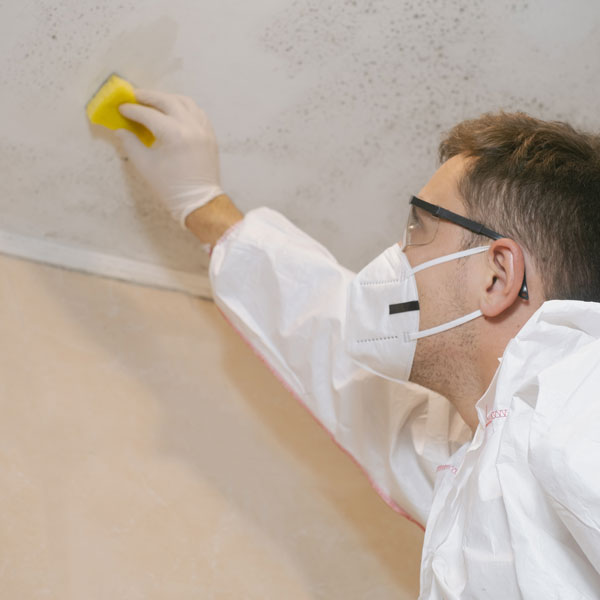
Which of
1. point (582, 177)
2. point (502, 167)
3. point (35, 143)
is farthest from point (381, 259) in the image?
point (35, 143)

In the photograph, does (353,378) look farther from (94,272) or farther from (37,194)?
(37,194)

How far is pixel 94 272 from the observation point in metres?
1.75

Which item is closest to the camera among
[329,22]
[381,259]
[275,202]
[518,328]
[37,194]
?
[518,328]

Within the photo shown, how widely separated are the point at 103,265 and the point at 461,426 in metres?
0.92

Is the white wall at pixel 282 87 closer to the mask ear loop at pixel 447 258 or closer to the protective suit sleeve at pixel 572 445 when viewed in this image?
the mask ear loop at pixel 447 258

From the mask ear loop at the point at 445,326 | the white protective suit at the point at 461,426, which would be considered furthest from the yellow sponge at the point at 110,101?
the mask ear loop at the point at 445,326

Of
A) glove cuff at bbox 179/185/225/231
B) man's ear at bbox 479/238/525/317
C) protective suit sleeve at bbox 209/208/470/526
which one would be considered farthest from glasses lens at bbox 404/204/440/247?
glove cuff at bbox 179/185/225/231

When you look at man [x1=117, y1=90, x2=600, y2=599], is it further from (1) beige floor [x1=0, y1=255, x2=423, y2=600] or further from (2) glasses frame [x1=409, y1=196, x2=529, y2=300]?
(1) beige floor [x1=0, y1=255, x2=423, y2=600]

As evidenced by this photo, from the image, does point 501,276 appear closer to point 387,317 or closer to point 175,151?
point 387,317

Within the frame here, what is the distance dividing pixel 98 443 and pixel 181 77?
0.77 meters

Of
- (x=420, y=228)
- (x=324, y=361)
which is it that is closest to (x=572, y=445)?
(x=420, y=228)

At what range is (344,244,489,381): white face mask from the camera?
127 cm

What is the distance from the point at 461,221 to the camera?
124cm

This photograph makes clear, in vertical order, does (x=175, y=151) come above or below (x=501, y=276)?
above
